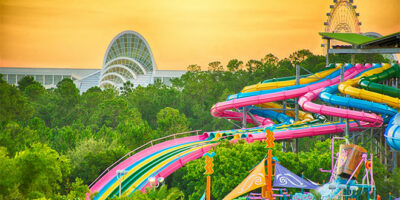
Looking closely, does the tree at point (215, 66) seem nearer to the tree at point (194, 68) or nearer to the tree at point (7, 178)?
the tree at point (194, 68)

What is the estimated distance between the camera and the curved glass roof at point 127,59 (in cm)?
11788

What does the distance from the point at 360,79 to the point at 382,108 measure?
5016 mm

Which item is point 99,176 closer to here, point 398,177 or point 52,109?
point 398,177

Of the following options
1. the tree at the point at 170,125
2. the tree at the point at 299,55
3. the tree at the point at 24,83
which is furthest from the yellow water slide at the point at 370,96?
the tree at the point at 24,83

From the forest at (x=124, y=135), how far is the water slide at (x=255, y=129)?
1208mm

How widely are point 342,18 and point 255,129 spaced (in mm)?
24399

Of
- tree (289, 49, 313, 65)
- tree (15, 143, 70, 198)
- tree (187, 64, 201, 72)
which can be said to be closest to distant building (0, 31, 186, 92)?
tree (187, 64, 201, 72)

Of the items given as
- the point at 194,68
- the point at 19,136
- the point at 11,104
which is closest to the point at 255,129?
the point at 19,136

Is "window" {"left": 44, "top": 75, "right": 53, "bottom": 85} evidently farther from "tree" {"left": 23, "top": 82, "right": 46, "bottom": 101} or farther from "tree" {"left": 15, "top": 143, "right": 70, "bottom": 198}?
"tree" {"left": 15, "top": 143, "right": 70, "bottom": 198}

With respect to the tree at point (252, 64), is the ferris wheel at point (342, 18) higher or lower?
higher

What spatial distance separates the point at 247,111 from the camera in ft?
162

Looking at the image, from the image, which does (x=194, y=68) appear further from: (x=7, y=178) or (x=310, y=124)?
(x=7, y=178)

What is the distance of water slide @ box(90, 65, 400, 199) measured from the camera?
128ft

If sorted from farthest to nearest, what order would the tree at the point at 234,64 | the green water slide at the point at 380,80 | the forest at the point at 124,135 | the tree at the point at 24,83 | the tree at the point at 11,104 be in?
the tree at the point at 24,83 < the tree at the point at 234,64 < the tree at the point at 11,104 < the green water slide at the point at 380,80 < the forest at the point at 124,135
